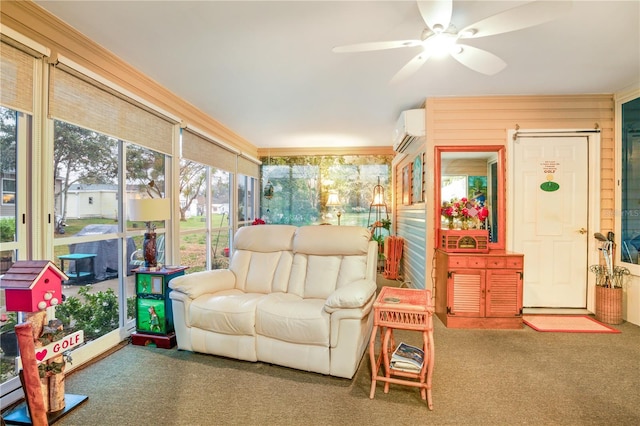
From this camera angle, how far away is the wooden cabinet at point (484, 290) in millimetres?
3326

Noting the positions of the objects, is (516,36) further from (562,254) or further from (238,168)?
(238,168)

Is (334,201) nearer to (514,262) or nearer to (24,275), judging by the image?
(514,262)

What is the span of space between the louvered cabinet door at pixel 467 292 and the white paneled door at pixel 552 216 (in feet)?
2.79

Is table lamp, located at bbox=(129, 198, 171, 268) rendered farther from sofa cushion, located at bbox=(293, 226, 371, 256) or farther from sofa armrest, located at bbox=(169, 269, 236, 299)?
sofa cushion, located at bbox=(293, 226, 371, 256)

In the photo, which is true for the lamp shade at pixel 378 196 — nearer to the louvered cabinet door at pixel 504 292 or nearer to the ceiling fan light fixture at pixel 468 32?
the louvered cabinet door at pixel 504 292

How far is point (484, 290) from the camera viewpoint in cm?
335

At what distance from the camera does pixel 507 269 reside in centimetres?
333

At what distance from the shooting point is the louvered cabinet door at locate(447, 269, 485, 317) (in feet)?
11.0

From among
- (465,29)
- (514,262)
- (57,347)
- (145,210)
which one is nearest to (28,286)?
(57,347)

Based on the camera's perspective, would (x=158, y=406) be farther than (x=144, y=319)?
No

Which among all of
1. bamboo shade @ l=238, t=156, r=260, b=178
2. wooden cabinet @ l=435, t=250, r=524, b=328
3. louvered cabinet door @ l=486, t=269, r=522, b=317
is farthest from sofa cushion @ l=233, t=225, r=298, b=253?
bamboo shade @ l=238, t=156, r=260, b=178

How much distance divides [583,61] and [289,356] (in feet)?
11.5

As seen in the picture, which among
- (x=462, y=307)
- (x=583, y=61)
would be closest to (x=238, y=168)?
(x=462, y=307)

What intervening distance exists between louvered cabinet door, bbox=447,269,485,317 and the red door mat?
60 cm
